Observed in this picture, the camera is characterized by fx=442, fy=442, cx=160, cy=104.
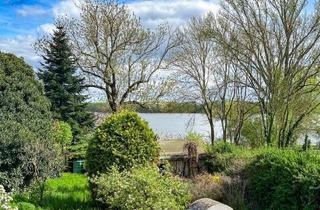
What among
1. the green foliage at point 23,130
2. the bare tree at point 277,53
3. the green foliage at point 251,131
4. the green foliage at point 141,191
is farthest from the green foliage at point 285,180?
the green foliage at point 251,131

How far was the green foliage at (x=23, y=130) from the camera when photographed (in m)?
9.54

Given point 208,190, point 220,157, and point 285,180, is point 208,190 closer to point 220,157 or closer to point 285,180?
point 285,180

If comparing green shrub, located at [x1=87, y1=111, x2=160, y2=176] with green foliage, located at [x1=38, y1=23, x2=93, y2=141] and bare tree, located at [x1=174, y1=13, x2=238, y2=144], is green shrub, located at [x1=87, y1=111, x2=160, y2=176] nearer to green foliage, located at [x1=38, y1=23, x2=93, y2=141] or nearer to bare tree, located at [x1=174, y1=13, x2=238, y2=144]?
green foliage, located at [x1=38, y1=23, x2=93, y2=141]

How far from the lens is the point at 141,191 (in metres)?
7.16

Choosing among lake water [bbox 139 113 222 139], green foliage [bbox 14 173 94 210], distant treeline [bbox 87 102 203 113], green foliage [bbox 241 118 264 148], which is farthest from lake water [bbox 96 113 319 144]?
green foliage [bbox 14 173 94 210]

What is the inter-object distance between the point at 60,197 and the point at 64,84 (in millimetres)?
12645

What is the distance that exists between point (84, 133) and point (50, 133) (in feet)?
31.3

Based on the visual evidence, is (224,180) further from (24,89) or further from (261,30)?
(261,30)

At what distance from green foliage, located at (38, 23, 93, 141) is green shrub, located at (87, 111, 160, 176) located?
11.3 meters

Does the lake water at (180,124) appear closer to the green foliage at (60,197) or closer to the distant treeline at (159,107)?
the distant treeline at (159,107)

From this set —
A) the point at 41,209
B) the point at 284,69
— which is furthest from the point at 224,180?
the point at 284,69

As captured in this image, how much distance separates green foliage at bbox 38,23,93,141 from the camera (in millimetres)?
20484

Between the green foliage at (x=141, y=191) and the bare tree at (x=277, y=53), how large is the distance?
12205mm

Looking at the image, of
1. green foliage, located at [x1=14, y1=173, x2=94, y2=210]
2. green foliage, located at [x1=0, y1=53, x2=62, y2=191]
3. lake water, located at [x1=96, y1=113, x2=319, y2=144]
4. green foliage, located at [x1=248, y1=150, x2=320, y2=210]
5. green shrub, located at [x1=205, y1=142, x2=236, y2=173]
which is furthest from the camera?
lake water, located at [x1=96, y1=113, x2=319, y2=144]
